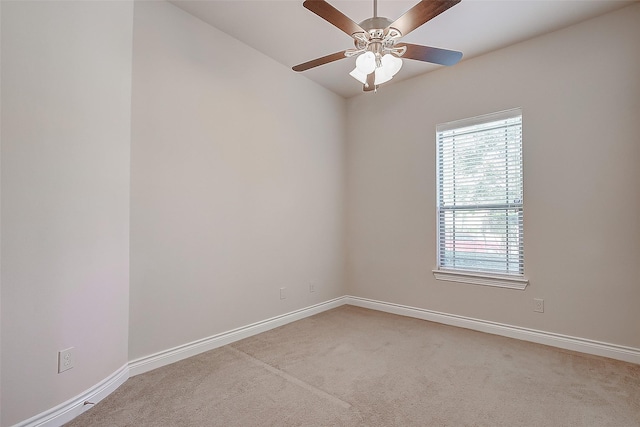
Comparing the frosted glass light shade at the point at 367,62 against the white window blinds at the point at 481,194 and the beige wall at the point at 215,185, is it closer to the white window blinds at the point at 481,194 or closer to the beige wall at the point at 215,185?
the beige wall at the point at 215,185

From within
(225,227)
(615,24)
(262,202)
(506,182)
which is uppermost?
(615,24)

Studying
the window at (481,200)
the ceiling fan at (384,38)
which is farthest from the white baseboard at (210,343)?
the ceiling fan at (384,38)

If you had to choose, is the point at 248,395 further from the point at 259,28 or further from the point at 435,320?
the point at 259,28

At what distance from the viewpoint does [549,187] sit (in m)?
2.92

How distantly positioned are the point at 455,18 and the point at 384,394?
3021mm

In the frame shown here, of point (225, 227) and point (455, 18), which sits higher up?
point (455, 18)

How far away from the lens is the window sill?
3.05m

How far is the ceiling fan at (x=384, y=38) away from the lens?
5.49 feet

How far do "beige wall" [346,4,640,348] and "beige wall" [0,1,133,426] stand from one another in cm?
296

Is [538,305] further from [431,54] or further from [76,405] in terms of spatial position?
[76,405]

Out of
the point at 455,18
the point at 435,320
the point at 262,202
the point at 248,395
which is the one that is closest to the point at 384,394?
the point at 248,395

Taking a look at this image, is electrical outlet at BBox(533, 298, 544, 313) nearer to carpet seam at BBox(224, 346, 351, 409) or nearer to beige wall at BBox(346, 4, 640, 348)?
beige wall at BBox(346, 4, 640, 348)

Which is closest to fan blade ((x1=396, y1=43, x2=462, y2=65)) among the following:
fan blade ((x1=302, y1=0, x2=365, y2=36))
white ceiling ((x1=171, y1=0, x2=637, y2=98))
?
fan blade ((x1=302, y1=0, x2=365, y2=36))

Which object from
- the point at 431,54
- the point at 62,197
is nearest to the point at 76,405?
the point at 62,197
